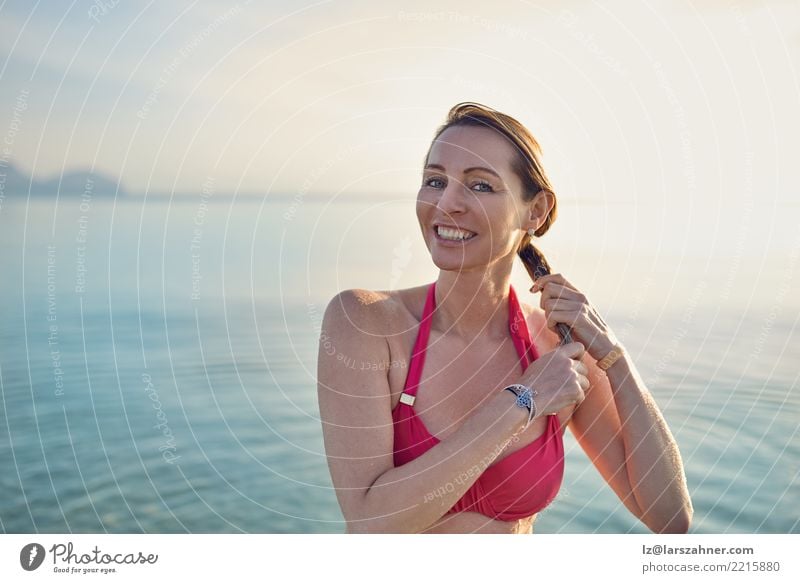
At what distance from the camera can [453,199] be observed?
2.71m

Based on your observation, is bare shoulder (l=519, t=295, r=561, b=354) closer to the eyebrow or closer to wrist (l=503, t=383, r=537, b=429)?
wrist (l=503, t=383, r=537, b=429)

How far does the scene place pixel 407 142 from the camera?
12.4 ft

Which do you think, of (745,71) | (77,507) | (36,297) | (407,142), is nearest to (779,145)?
(745,71)

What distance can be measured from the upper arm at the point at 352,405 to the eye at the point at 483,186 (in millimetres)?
542

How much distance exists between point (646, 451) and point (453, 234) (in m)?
0.91

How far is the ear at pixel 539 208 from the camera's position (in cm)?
296

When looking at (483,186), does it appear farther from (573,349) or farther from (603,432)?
(603,432)

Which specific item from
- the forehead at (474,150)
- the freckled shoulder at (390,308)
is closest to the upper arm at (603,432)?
the freckled shoulder at (390,308)

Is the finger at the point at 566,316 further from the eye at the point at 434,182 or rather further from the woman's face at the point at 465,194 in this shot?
the eye at the point at 434,182

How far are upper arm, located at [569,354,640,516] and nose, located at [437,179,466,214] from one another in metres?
0.67

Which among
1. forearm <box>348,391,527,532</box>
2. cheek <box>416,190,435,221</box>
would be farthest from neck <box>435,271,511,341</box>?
forearm <box>348,391,527,532</box>

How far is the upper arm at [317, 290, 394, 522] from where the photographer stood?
2475mm

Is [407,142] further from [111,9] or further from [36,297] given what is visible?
[36,297]

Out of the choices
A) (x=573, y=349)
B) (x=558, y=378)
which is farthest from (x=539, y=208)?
(x=558, y=378)
